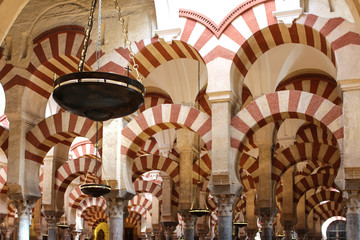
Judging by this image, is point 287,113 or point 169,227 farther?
point 169,227

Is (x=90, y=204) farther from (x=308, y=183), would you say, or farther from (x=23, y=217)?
(x=308, y=183)

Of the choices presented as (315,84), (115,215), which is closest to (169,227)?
(115,215)

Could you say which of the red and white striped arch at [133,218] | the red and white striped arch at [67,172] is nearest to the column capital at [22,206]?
the red and white striped arch at [67,172]

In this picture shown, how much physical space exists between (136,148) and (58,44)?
7.64 feet

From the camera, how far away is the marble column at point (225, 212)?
7.25 m

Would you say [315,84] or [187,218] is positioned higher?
[315,84]

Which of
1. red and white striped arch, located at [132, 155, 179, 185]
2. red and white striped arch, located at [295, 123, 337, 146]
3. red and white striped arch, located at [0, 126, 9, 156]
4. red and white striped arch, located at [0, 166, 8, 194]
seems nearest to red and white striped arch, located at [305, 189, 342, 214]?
red and white striped arch, located at [295, 123, 337, 146]

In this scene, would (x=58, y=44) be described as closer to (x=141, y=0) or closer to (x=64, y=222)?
(x=141, y=0)

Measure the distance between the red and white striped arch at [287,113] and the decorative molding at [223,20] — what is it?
1249mm

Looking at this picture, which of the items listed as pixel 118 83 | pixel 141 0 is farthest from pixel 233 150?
pixel 118 83

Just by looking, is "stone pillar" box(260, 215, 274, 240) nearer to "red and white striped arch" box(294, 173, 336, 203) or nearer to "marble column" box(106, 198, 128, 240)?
"red and white striped arch" box(294, 173, 336, 203)

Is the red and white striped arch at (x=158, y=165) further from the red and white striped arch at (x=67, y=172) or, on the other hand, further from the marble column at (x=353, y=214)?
the marble column at (x=353, y=214)

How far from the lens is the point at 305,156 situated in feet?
29.7

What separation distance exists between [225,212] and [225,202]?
16 centimetres
